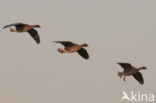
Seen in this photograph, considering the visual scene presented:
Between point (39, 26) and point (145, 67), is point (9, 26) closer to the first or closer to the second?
point (39, 26)

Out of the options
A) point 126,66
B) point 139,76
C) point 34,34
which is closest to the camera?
point 126,66

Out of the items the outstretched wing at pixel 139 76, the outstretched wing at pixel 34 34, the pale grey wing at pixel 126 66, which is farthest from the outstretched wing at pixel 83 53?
the outstretched wing at pixel 139 76

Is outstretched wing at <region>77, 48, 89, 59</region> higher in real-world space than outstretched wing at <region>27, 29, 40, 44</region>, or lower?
lower

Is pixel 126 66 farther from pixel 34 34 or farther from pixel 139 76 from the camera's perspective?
pixel 34 34

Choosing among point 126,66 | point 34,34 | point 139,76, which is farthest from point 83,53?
point 139,76

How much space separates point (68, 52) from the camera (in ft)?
146

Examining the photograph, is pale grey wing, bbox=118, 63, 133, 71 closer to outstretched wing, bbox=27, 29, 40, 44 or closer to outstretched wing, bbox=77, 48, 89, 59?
outstretched wing, bbox=77, 48, 89, 59

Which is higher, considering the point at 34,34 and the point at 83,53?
the point at 34,34

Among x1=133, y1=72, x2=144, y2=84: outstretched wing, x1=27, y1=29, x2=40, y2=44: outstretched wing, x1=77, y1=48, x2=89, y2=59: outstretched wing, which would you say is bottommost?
x1=133, y1=72, x2=144, y2=84: outstretched wing

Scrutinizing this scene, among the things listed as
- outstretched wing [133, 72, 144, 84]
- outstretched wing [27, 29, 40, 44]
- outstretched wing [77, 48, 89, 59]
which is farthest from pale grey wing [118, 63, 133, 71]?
outstretched wing [27, 29, 40, 44]

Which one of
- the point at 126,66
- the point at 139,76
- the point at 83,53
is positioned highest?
the point at 83,53

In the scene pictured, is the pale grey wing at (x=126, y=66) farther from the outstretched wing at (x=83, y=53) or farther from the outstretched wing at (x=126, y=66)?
the outstretched wing at (x=83, y=53)

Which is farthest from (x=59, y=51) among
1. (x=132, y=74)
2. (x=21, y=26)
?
(x=132, y=74)

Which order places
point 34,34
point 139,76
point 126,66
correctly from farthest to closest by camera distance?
1. point 139,76
2. point 34,34
3. point 126,66
